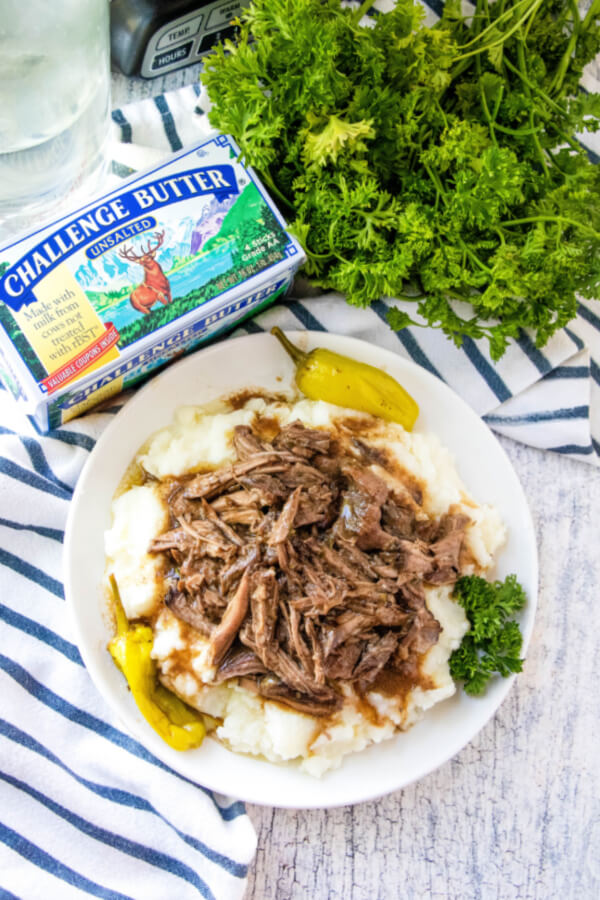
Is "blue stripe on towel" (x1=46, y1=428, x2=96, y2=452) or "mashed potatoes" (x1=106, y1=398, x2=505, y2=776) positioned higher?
"blue stripe on towel" (x1=46, y1=428, x2=96, y2=452)

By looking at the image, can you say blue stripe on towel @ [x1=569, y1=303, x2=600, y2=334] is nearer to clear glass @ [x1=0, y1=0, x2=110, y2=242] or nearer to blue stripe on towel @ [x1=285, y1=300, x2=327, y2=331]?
blue stripe on towel @ [x1=285, y1=300, x2=327, y2=331]

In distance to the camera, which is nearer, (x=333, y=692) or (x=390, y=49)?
(x=390, y=49)

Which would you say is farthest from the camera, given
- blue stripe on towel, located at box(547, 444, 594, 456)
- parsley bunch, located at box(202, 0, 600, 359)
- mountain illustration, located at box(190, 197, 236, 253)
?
blue stripe on towel, located at box(547, 444, 594, 456)

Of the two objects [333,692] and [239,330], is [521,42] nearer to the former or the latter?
[239,330]

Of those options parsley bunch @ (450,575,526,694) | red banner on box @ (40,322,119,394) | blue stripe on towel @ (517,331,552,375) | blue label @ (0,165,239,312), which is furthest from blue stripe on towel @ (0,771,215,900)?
blue stripe on towel @ (517,331,552,375)

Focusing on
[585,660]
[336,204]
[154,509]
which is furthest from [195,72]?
[585,660]

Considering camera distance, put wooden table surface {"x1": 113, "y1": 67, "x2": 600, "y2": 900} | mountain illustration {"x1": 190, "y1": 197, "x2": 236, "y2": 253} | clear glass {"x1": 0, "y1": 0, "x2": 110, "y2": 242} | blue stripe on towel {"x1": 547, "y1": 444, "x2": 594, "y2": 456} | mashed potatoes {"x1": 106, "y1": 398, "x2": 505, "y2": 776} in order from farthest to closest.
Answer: blue stripe on towel {"x1": 547, "y1": 444, "x2": 594, "y2": 456}
wooden table surface {"x1": 113, "y1": 67, "x2": 600, "y2": 900}
mashed potatoes {"x1": 106, "y1": 398, "x2": 505, "y2": 776}
mountain illustration {"x1": 190, "y1": 197, "x2": 236, "y2": 253}
clear glass {"x1": 0, "y1": 0, "x2": 110, "y2": 242}

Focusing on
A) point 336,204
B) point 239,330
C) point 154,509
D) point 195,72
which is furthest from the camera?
point 195,72

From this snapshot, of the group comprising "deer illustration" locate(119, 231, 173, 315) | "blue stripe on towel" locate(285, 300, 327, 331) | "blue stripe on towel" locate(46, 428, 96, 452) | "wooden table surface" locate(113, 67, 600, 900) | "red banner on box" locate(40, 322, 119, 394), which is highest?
"deer illustration" locate(119, 231, 173, 315)
